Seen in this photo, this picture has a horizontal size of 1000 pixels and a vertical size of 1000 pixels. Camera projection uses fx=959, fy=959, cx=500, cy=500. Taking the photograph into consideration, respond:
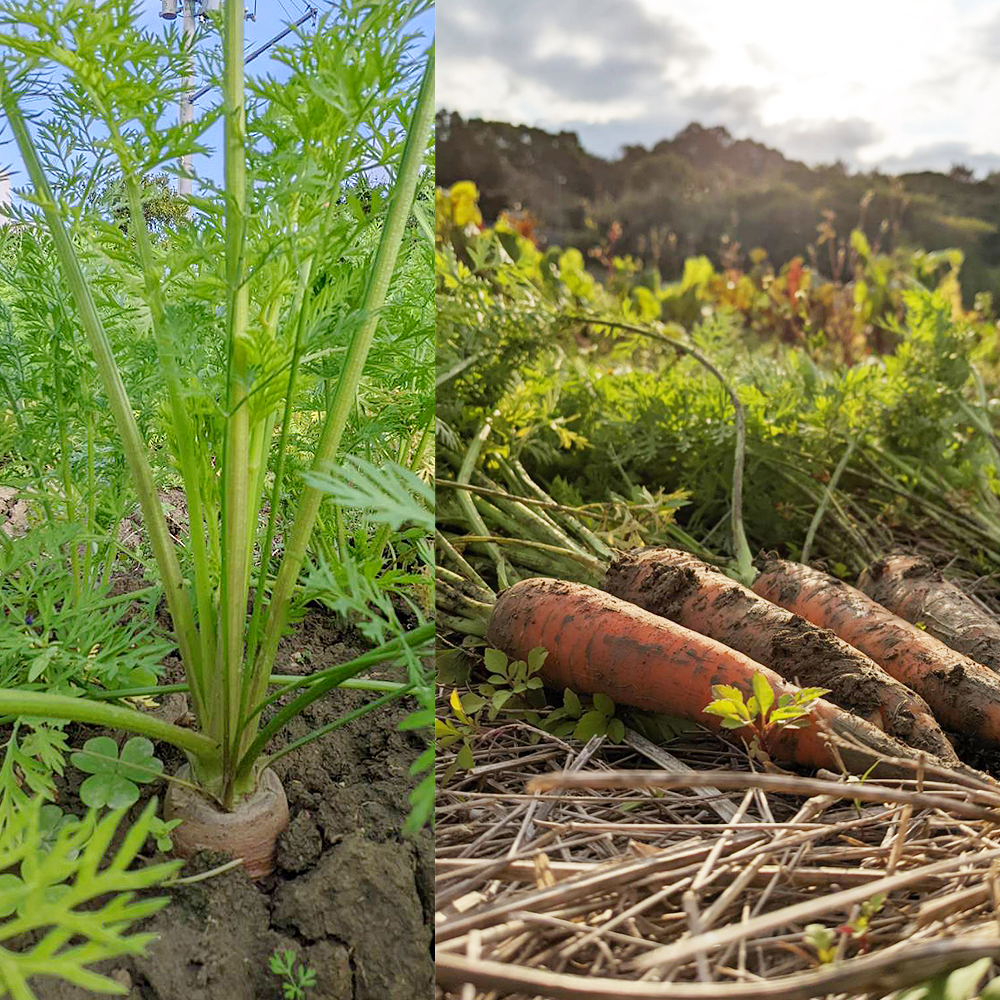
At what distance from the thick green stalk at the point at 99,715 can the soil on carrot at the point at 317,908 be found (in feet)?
0.22

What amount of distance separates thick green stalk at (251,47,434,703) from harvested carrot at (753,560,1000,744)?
0.70 meters

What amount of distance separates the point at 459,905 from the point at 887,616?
2.54ft

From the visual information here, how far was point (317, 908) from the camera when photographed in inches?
27.5

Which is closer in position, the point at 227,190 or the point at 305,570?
the point at 227,190

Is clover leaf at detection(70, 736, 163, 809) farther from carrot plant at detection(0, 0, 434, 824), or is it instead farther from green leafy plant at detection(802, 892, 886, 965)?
green leafy plant at detection(802, 892, 886, 965)

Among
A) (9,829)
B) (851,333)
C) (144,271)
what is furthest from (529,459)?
(851,333)

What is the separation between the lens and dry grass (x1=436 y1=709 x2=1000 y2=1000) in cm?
47

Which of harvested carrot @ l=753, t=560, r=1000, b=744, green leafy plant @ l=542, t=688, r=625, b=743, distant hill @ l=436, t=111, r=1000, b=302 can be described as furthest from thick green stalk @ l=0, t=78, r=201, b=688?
distant hill @ l=436, t=111, r=1000, b=302

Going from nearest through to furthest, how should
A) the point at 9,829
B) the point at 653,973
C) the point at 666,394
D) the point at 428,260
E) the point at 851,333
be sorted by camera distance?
the point at 653,973
the point at 9,829
the point at 428,260
the point at 666,394
the point at 851,333

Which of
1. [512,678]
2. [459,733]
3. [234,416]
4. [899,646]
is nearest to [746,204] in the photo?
[899,646]

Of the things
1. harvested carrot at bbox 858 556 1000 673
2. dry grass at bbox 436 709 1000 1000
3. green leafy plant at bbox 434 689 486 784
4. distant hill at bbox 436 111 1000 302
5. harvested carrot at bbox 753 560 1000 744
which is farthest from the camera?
distant hill at bbox 436 111 1000 302

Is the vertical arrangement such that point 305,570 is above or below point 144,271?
below

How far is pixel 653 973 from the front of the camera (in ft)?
1.67

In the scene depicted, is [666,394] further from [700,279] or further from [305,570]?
[700,279]
